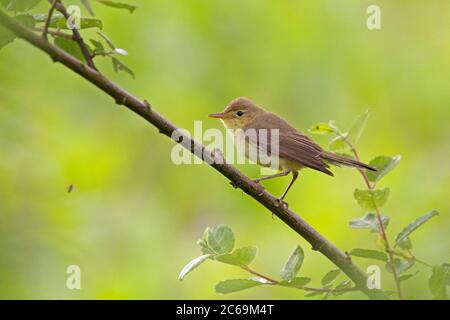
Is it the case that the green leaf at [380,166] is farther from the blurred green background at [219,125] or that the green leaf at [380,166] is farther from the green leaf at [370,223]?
the blurred green background at [219,125]

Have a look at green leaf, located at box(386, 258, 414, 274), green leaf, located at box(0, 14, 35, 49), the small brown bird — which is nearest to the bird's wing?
the small brown bird

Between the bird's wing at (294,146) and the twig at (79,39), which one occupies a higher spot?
the bird's wing at (294,146)

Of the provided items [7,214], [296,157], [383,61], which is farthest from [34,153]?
[383,61]

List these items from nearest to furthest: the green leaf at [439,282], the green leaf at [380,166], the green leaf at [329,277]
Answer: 1. the green leaf at [439,282]
2. the green leaf at [329,277]
3. the green leaf at [380,166]

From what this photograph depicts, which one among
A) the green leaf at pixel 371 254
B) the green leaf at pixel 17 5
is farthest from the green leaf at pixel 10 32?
the green leaf at pixel 371 254

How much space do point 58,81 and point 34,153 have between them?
1.79 meters

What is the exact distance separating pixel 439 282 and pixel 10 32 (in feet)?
3.82

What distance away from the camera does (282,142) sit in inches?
151

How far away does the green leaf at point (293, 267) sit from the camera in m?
1.93

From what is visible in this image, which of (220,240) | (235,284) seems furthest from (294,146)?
(235,284)

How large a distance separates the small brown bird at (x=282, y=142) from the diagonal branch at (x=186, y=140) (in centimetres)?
131

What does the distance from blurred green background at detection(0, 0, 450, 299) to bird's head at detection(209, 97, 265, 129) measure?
1.65 ft

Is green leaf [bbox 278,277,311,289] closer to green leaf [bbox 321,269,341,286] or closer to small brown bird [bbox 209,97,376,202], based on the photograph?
green leaf [bbox 321,269,341,286]
